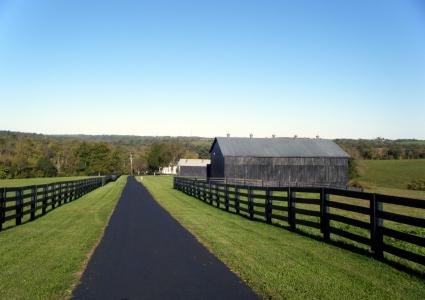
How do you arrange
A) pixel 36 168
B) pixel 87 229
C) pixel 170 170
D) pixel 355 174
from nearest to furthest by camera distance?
pixel 87 229 < pixel 355 174 < pixel 36 168 < pixel 170 170

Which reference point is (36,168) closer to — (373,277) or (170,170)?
(170,170)

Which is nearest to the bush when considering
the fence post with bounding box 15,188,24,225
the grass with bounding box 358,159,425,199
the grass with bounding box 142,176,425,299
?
the grass with bounding box 358,159,425,199

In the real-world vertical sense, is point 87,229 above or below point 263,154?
below

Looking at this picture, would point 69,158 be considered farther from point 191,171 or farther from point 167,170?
point 191,171

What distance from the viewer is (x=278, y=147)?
6975cm

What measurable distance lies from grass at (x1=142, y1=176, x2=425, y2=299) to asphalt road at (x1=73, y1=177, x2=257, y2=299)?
38cm

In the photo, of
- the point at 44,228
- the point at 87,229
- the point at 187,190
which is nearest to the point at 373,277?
the point at 87,229

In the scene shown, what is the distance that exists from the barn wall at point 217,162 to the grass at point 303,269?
174 ft

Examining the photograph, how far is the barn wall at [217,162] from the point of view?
67.1 m

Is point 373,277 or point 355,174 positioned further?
point 355,174

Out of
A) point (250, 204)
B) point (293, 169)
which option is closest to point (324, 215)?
point (250, 204)

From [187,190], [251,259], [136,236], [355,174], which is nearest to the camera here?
[251,259]

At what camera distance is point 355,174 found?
3091 inches

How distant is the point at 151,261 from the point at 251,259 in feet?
7.19
